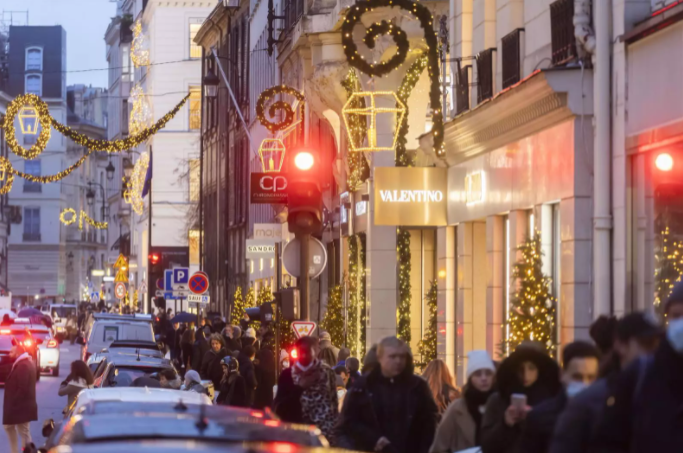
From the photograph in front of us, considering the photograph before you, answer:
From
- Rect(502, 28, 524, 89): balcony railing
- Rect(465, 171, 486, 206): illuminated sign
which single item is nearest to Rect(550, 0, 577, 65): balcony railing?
Rect(502, 28, 524, 89): balcony railing

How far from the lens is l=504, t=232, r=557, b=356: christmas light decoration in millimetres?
17500

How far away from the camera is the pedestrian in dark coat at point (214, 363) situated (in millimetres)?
26703

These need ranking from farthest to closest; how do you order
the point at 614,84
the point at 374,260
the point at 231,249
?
the point at 231,249 → the point at 374,260 → the point at 614,84

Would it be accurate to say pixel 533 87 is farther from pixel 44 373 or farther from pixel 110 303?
pixel 110 303

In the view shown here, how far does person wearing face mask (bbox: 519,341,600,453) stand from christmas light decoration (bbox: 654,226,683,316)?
20.4ft

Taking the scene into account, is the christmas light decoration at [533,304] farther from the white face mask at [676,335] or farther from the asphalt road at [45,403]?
the white face mask at [676,335]

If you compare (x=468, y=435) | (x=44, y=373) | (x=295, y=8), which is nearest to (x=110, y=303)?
(x=44, y=373)

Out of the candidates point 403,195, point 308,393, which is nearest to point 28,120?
point 403,195


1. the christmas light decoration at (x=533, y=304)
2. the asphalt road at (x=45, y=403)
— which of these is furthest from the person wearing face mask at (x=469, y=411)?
the asphalt road at (x=45, y=403)

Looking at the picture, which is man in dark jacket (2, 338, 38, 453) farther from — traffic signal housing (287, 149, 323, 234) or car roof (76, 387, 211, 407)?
car roof (76, 387, 211, 407)

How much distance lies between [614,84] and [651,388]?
33.1 ft

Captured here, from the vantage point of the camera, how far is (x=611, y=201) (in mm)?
16125

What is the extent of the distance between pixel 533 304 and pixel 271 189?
1240 cm

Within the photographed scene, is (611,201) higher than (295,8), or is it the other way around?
(295,8)
